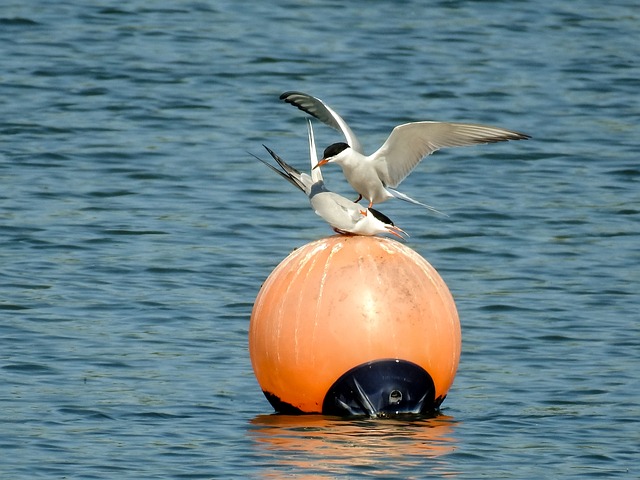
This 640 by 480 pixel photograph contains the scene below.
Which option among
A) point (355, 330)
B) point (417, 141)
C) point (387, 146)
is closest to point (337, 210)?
point (355, 330)

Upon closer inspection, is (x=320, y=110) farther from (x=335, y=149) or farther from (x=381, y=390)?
(x=381, y=390)

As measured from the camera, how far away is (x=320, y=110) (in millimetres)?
10008

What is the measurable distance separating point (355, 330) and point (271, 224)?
257 inches

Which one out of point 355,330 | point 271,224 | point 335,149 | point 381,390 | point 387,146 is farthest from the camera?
point 271,224

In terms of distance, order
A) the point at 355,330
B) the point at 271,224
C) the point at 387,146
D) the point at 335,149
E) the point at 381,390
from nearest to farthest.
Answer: the point at 355,330 → the point at 381,390 → the point at 335,149 → the point at 387,146 → the point at 271,224

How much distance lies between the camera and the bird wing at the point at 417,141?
9695 millimetres

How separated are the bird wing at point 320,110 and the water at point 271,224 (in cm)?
176

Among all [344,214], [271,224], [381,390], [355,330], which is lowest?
[271,224]

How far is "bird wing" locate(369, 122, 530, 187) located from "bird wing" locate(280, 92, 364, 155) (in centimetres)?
18

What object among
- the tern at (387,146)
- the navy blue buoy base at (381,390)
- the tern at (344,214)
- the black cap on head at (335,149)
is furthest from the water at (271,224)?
the black cap on head at (335,149)

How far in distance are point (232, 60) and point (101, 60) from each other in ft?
6.15

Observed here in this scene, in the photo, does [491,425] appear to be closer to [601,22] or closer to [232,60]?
[232,60]

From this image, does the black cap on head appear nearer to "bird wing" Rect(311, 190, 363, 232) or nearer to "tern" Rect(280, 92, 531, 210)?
"tern" Rect(280, 92, 531, 210)

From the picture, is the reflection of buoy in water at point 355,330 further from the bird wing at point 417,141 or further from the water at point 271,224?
the bird wing at point 417,141
